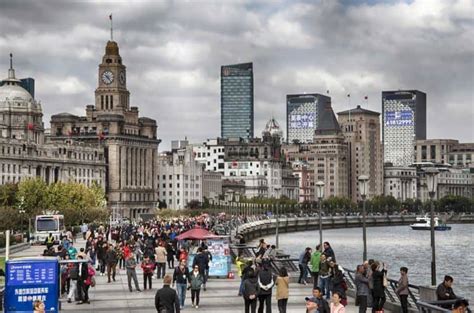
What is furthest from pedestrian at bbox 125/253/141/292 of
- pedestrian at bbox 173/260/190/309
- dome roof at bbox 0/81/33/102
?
dome roof at bbox 0/81/33/102

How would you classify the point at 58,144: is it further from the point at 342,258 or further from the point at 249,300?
the point at 249,300

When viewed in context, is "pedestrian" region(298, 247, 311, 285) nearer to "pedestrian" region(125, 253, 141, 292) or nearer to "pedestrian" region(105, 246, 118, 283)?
"pedestrian" region(125, 253, 141, 292)

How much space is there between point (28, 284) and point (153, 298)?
9.52 metres

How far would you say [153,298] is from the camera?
40.5m

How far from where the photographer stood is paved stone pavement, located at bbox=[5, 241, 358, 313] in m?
36.7

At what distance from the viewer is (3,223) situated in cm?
9362

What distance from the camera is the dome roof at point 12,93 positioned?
633ft

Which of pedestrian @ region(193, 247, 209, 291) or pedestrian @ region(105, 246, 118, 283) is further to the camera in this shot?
pedestrian @ region(105, 246, 118, 283)

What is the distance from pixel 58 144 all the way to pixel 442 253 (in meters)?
97.3

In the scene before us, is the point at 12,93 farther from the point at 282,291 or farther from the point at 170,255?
the point at 282,291

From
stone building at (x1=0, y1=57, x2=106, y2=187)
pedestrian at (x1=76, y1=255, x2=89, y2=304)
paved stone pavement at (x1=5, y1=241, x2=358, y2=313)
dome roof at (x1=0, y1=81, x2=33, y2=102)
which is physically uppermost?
dome roof at (x1=0, y1=81, x2=33, y2=102)

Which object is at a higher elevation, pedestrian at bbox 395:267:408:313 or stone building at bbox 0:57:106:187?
stone building at bbox 0:57:106:187

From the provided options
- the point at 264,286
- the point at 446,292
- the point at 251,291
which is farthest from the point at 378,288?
the point at 446,292

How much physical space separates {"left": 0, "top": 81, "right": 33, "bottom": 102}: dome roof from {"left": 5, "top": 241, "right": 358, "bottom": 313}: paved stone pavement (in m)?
150
